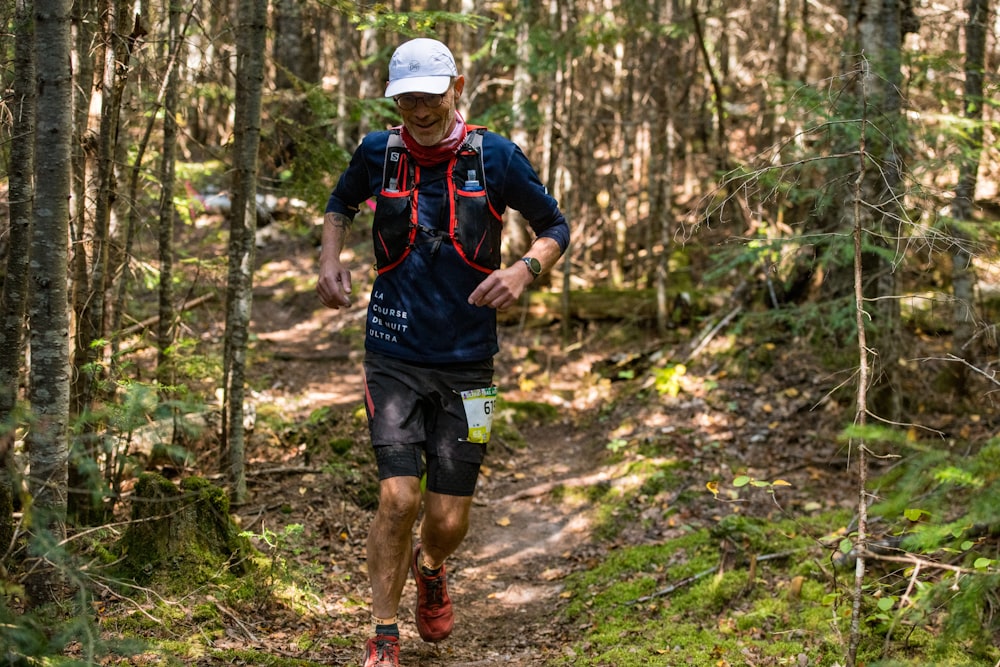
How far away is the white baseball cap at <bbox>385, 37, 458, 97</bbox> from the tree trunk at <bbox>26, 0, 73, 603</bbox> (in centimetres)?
137

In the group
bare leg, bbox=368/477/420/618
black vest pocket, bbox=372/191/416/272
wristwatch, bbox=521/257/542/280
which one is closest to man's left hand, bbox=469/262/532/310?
wristwatch, bbox=521/257/542/280

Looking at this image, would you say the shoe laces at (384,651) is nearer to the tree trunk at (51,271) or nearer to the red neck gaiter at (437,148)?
the tree trunk at (51,271)

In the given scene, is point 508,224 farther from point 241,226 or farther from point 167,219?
point 241,226

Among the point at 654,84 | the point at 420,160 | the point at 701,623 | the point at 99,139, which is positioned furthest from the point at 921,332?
the point at 99,139

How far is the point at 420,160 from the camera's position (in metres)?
4.20

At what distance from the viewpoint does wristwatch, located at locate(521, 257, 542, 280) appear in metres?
4.17

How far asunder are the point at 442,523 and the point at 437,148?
6.43 feet

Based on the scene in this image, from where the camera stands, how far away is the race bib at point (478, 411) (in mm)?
4332

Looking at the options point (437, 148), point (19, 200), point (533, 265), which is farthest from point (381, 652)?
point (19, 200)

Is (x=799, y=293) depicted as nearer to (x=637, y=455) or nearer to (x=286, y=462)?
(x=637, y=455)

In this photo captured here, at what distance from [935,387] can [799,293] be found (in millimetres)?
2336

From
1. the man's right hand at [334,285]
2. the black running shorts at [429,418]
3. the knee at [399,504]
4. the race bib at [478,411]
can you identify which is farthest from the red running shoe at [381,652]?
the man's right hand at [334,285]

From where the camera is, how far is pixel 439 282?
4223 mm

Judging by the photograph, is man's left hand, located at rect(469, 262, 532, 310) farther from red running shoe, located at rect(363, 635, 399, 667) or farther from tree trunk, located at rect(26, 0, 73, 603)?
tree trunk, located at rect(26, 0, 73, 603)
